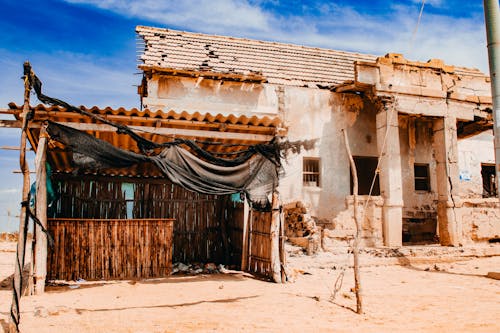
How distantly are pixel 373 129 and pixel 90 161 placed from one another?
36.0 ft

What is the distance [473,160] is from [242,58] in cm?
1104

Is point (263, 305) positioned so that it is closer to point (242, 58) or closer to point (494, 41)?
point (494, 41)

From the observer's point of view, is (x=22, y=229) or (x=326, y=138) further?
(x=326, y=138)

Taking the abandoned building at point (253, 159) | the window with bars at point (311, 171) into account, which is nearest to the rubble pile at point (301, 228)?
the abandoned building at point (253, 159)

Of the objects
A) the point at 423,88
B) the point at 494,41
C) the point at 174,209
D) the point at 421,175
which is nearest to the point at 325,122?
the point at 423,88

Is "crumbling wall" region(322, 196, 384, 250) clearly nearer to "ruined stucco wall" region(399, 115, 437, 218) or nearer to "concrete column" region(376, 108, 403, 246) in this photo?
"concrete column" region(376, 108, 403, 246)

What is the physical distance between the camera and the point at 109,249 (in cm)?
837

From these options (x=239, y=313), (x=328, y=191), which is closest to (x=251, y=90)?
(x=328, y=191)

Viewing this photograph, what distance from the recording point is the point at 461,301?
693cm

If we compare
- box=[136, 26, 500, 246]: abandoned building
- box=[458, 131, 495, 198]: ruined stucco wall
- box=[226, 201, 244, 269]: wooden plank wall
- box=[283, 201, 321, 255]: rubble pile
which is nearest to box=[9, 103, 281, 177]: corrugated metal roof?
box=[226, 201, 244, 269]: wooden plank wall

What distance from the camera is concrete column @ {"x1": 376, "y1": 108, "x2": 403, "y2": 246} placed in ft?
39.8

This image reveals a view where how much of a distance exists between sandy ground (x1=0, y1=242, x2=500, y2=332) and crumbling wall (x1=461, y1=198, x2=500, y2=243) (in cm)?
373

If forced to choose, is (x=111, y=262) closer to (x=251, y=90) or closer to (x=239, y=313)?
(x=239, y=313)

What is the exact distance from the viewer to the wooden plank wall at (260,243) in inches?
335
